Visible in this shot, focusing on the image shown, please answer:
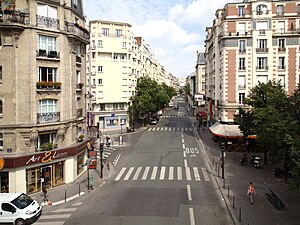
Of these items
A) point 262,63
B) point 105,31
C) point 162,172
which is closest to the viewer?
point 162,172

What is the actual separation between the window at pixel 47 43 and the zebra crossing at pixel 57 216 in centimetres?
1285

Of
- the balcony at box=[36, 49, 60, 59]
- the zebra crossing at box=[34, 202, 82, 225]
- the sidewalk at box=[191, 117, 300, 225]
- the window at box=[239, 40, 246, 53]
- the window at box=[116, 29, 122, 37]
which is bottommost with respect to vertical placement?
the zebra crossing at box=[34, 202, 82, 225]

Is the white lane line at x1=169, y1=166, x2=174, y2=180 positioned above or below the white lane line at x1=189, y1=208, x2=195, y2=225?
above

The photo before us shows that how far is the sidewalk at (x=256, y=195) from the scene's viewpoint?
682 inches

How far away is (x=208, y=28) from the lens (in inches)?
2645

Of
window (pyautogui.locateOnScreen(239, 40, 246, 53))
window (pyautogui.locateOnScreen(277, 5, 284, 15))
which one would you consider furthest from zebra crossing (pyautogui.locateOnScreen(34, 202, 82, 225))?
window (pyautogui.locateOnScreen(277, 5, 284, 15))

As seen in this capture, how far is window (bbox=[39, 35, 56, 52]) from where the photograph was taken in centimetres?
2314

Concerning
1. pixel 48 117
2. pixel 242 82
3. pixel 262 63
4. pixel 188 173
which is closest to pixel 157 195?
pixel 188 173

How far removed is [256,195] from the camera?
21.5 m

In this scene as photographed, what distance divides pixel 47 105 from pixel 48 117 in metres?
1.08

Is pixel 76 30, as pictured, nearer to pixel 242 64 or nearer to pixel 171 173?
pixel 171 173

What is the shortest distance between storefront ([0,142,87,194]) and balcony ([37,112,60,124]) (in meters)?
2.52

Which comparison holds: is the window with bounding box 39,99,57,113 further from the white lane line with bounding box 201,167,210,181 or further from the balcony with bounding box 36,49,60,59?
the white lane line with bounding box 201,167,210,181

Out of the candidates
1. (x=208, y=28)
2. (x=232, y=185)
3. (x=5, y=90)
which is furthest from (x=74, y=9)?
(x=208, y=28)
